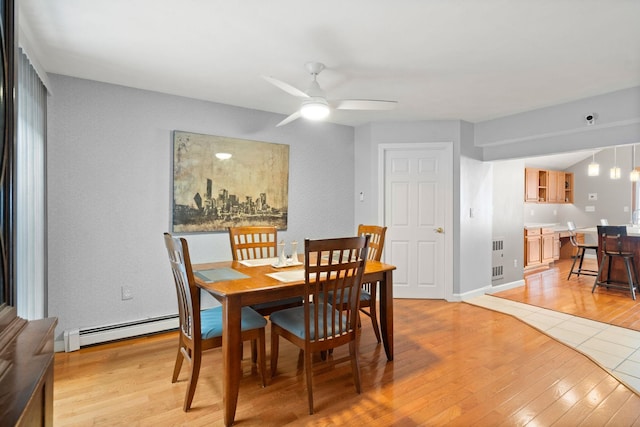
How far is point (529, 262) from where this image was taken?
250 inches

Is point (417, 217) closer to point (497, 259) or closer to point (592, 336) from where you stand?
point (497, 259)

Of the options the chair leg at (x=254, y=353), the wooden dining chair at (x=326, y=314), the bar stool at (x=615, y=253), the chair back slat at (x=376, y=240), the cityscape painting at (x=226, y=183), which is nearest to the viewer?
the wooden dining chair at (x=326, y=314)

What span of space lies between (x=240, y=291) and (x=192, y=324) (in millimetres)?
365

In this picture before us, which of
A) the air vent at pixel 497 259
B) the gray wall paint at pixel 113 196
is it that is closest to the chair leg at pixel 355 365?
the gray wall paint at pixel 113 196

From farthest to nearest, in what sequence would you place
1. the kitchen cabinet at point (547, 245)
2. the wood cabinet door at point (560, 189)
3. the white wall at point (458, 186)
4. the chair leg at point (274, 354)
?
1. the wood cabinet door at point (560, 189)
2. the kitchen cabinet at point (547, 245)
3. the white wall at point (458, 186)
4. the chair leg at point (274, 354)

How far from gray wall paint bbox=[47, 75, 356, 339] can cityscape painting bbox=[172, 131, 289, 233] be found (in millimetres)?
105

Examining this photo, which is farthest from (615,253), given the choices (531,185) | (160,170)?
(160,170)

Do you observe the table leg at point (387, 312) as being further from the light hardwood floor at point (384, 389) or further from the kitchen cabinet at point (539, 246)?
the kitchen cabinet at point (539, 246)

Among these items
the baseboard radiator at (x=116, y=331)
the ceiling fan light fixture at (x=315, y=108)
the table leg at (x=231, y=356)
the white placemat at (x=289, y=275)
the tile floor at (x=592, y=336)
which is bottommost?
the tile floor at (x=592, y=336)

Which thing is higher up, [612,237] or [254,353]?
[612,237]

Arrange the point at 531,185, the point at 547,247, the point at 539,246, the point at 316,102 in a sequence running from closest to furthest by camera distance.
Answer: the point at 316,102
the point at 539,246
the point at 547,247
the point at 531,185

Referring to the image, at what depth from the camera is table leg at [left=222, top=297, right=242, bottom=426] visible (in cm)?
195

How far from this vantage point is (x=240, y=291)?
2.01 meters

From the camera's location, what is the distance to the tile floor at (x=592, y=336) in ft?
8.71
